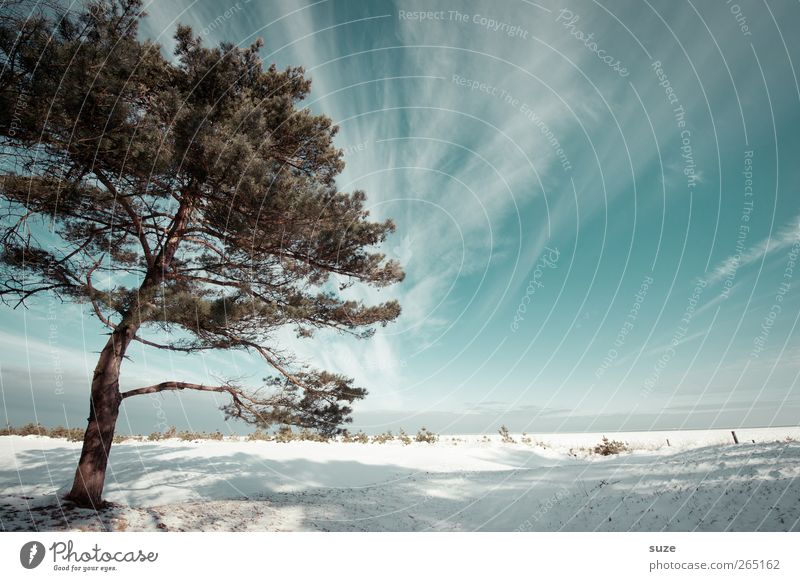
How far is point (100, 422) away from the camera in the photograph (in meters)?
6.95

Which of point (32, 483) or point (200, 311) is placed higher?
point (200, 311)

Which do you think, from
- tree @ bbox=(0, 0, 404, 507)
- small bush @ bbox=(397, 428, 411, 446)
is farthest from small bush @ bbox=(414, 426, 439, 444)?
tree @ bbox=(0, 0, 404, 507)

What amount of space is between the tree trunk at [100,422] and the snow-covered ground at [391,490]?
337mm

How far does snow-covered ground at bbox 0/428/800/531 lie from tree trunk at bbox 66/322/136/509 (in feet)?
1.11

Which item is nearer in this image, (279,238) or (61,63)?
(61,63)

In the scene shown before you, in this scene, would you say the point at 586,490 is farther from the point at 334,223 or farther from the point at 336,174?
the point at 336,174

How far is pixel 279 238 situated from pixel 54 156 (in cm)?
400

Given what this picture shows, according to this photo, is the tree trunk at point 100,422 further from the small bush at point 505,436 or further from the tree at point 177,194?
the small bush at point 505,436

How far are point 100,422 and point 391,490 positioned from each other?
719 centimetres

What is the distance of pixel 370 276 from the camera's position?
9.22m
